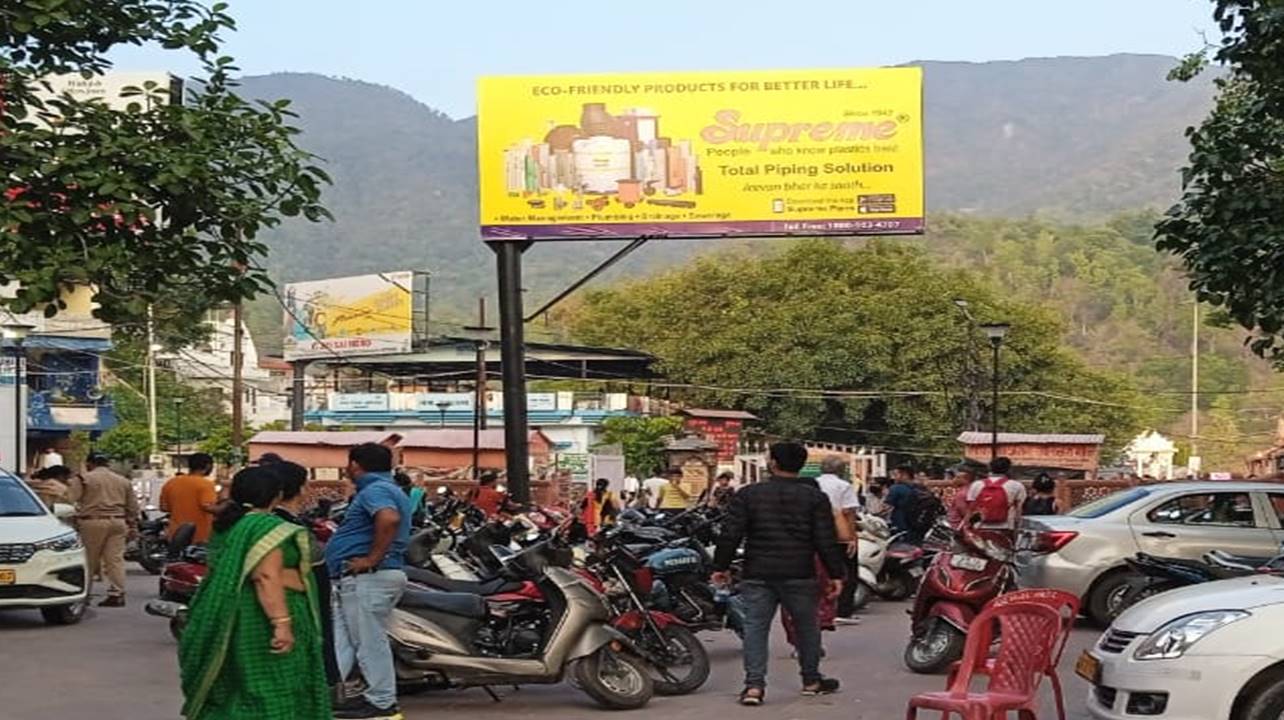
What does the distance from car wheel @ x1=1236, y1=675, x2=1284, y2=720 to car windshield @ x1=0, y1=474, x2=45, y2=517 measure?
39.4 feet

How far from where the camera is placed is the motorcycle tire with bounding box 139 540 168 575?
23.2 metres

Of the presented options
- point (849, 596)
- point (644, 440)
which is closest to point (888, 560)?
point (849, 596)

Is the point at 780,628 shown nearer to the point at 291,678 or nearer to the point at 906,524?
the point at 906,524

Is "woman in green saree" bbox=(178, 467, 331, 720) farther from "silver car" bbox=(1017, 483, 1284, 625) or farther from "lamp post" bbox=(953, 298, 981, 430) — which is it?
"lamp post" bbox=(953, 298, 981, 430)

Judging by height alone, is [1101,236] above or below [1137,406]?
above

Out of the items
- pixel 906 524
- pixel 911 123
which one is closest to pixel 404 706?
pixel 906 524

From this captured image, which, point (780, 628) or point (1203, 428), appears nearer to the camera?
point (780, 628)

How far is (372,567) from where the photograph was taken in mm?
9766

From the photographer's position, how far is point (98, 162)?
1148 centimetres

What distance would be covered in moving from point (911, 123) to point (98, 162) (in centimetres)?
1640

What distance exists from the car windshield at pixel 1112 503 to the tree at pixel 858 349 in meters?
43.3

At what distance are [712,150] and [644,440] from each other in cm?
2643

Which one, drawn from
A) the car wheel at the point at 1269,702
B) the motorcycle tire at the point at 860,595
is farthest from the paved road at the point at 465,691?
the car wheel at the point at 1269,702

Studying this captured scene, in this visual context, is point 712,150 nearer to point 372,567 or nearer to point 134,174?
point 134,174
